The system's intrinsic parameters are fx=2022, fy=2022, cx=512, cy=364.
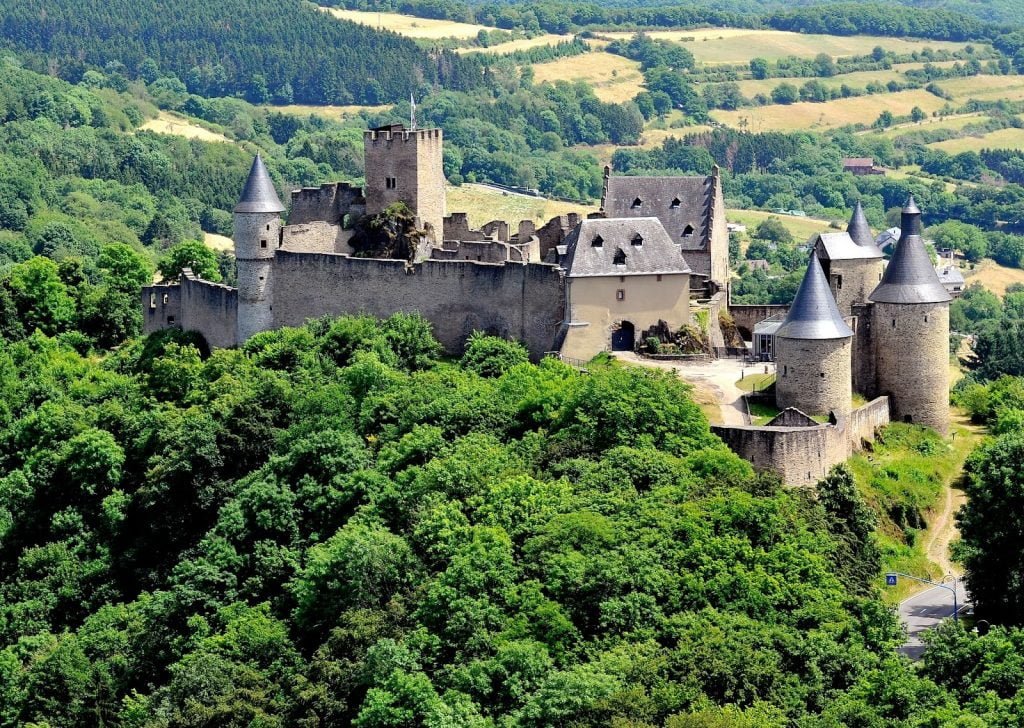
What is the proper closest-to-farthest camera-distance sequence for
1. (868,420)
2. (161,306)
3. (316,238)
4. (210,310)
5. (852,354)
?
(868,420) → (852,354) → (316,238) → (210,310) → (161,306)

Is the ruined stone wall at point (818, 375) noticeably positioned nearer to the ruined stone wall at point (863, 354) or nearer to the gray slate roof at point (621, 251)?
the ruined stone wall at point (863, 354)

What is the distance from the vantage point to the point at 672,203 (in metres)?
67.2

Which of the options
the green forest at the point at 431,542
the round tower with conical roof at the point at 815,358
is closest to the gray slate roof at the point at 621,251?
the green forest at the point at 431,542

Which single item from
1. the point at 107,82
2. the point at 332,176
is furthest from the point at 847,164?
the point at 107,82

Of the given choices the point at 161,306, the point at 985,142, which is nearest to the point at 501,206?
the point at 161,306

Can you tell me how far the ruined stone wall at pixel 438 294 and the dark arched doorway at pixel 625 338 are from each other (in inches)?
68.7

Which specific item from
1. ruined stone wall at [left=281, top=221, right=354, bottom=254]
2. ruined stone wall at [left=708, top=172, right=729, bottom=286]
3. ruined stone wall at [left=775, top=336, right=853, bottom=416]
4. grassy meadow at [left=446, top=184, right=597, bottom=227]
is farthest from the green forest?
grassy meadow at [left=446, top=184, right=597, bottom=227]

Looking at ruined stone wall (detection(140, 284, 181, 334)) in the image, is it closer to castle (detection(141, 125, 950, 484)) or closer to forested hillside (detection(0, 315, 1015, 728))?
castle (detection(141, 125, 950, 484))

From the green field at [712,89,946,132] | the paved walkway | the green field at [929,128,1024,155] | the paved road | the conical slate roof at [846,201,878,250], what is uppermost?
the green field at [712,89,946,132]

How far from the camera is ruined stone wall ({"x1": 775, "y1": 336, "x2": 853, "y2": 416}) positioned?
5484cm

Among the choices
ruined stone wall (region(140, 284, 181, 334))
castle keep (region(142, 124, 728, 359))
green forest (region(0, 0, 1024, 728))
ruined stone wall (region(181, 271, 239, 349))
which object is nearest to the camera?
green forest (region(0, 0, 1024, 728))

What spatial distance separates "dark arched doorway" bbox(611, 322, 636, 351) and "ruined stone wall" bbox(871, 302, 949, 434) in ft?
24.0

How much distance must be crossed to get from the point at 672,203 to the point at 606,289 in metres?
7.48

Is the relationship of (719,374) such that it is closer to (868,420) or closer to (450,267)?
(868,420)
